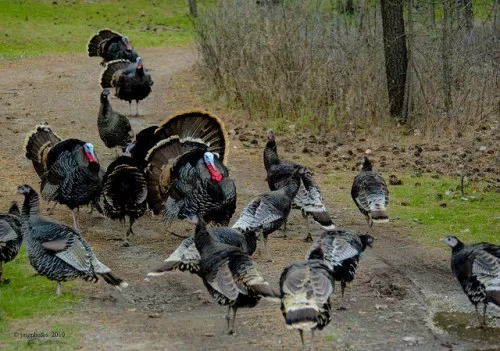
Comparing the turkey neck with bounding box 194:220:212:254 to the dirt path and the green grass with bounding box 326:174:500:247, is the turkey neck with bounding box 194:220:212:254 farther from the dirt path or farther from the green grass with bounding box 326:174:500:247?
the green grass with bounding box 326:174:500:247

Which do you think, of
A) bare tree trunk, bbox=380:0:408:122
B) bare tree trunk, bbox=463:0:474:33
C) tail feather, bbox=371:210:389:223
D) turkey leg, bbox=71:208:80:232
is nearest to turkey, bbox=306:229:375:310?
tail feather, bbox=371:210:389:223

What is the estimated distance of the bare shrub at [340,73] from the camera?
14.4 meters

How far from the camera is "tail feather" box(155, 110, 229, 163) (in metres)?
10.3

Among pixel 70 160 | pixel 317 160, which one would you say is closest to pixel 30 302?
pixel 70 160

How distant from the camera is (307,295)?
635 centimetres

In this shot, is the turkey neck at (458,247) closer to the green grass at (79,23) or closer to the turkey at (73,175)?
the turkey at (73,175)

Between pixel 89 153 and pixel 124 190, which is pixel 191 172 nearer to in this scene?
pixel 124 190

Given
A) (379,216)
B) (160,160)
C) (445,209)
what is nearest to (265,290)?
(379,216)

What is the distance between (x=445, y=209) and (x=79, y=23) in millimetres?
24244

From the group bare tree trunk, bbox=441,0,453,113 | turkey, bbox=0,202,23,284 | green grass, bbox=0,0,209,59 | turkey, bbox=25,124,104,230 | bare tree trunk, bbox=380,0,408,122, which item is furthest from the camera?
green grass, bbox=0,0,209,59

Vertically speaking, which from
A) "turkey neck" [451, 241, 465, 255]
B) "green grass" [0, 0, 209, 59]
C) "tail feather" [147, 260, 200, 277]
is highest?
"tail feather" [147, 260, 200, 277]

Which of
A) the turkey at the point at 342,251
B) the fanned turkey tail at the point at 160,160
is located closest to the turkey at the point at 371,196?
the turkey at the point at 342,251

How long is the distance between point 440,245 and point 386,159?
12.2 feet

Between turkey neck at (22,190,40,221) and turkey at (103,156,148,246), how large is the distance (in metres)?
1.54
